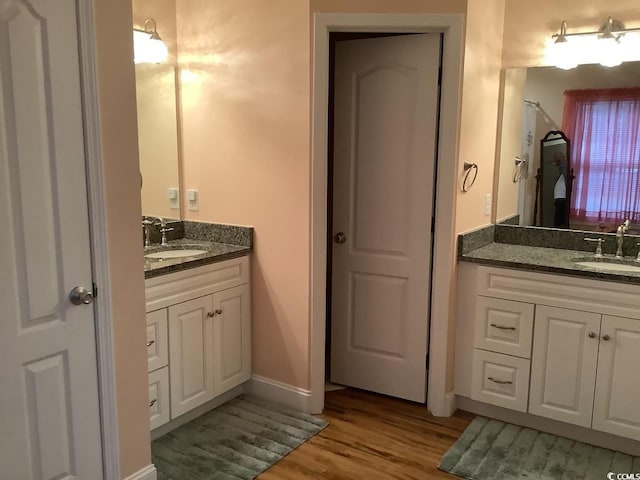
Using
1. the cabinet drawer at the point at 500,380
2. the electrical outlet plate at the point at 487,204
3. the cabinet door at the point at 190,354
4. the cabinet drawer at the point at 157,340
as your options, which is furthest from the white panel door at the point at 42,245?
the electrical outlet plate at the point at 487,204

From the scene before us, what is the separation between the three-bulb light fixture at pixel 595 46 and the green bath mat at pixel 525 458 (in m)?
2.00

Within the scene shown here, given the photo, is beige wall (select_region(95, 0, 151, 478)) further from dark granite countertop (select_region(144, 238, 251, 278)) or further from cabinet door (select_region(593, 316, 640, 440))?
cabinet door (select_region(593, 316, 640, 440))

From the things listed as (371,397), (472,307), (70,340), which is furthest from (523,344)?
(70,340)

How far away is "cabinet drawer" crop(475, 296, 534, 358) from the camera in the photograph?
115 inches

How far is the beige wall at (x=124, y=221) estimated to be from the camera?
205cm

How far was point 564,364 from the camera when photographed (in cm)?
282

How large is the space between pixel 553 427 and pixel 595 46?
6.67 ft

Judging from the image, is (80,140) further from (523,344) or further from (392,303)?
(523,344)

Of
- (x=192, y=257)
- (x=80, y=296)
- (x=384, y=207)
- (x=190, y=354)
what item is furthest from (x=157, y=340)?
(x=384, y=207)

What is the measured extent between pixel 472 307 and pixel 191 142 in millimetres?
1864

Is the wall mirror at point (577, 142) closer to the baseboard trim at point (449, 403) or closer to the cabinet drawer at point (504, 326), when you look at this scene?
the cabinet drawer at point (504, 326)

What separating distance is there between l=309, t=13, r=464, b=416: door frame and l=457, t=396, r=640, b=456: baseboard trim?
14 cm

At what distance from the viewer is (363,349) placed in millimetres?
3389

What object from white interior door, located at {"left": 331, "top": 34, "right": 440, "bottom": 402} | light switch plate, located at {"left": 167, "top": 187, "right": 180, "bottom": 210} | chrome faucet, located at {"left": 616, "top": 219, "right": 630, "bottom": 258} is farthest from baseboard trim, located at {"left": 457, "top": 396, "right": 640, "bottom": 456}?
light switch plate, located at {"left": 167, "top": 187, "right": 180, "bottom": 210}
